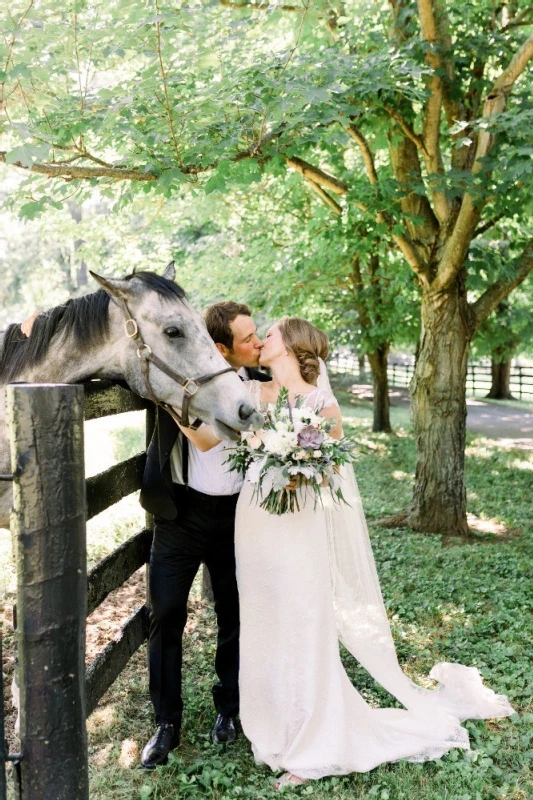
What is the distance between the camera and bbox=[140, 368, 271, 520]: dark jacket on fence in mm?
3332

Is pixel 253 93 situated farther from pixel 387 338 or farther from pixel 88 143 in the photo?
pixel 387 338

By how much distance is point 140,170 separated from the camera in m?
4.69

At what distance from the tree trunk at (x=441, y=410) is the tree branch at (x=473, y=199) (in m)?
0.33

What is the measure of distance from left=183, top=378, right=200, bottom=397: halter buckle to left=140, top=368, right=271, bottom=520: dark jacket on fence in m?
0.45

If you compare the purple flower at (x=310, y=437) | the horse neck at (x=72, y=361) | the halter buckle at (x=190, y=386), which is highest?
the horse neck at (x=72, y=361)

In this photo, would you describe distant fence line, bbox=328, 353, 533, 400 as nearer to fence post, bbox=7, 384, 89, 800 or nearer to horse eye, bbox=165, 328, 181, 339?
horse eye, bbox=165, 328, 181, 339

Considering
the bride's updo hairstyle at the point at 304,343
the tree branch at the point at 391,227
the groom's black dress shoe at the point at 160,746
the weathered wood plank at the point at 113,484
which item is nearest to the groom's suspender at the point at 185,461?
the weathered wood plank at the point at 113,484

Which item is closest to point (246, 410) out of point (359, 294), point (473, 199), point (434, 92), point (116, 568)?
point (116, 568)

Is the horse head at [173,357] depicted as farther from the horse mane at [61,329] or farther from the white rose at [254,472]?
the white rose at [254,472]

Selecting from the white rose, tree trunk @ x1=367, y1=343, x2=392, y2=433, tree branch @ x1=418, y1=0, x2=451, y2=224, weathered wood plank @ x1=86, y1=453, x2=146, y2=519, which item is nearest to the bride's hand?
the white rose

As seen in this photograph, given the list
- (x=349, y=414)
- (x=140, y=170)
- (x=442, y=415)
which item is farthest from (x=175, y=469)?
(x=349, y=414)

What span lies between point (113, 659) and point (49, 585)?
2.15 m

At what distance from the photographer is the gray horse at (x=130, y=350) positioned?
291cm

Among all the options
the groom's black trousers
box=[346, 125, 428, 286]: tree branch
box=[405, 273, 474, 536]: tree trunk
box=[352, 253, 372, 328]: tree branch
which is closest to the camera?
the groom's black trousers
